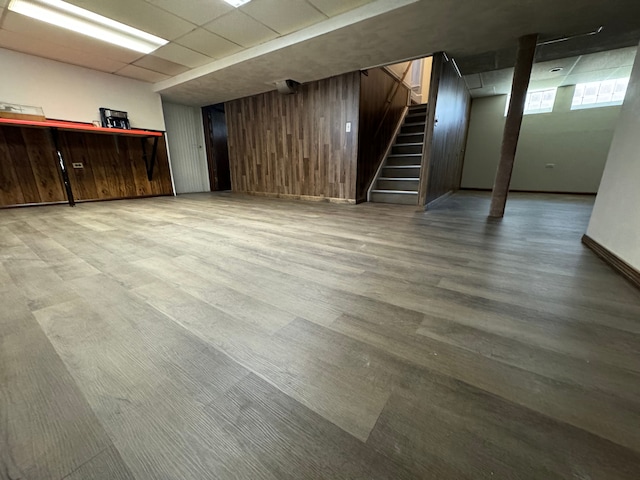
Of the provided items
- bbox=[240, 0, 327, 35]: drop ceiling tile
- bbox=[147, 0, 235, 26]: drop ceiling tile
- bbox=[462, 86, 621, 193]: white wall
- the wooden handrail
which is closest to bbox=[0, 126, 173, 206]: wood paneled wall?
bbox=[147, 0, 235, 26]: drop ceiling tile

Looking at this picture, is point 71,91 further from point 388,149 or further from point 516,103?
point 516,103

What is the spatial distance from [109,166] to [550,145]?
989 cm

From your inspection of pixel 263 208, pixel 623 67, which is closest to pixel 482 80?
pixel 623 67

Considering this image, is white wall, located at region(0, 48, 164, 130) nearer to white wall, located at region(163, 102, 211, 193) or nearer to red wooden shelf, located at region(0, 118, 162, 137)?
red wooden shelf, located at region(0, 118, 162, 137)

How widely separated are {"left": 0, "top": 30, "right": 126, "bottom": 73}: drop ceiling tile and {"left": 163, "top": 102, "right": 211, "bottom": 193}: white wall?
159 cm

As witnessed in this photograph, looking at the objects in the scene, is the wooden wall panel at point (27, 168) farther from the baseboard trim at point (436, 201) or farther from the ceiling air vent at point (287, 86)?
the baseboard trim at point (436, 201)

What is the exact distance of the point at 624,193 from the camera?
5.99ft

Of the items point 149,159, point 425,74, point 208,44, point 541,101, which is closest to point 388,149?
point 208,44

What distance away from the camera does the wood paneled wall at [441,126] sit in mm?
3521

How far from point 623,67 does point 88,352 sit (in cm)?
858

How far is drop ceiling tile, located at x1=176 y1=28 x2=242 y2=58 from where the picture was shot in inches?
126

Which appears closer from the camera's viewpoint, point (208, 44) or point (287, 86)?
point (208, 44)

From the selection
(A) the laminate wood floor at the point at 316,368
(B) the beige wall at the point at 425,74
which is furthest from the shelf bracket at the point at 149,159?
(B) the beige wall at the point at 425,74

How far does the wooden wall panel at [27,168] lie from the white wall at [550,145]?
9.13 m
